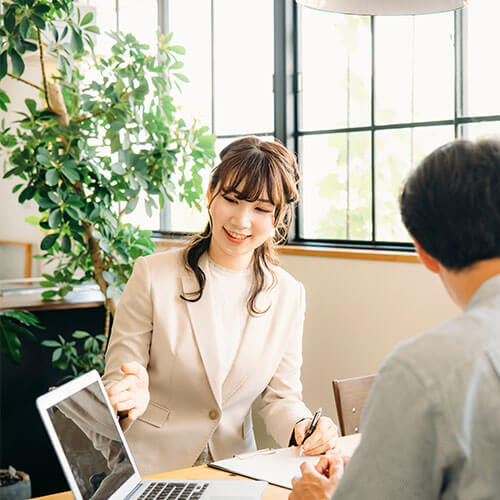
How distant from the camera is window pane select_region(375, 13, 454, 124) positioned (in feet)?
9.06

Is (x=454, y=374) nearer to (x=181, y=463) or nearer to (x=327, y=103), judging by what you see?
(x=181, y=463)

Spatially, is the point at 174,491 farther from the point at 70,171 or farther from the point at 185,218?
the point at 185,218

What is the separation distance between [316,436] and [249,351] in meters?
0.39

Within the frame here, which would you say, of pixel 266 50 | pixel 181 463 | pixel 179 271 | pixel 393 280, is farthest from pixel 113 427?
pixel 266 50

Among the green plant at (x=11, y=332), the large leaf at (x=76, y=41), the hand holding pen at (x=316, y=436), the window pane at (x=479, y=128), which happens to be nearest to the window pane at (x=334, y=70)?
the window pane at (x=479, y=128)

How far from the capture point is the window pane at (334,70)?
10.0ft

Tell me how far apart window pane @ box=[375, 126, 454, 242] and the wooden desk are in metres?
1.60

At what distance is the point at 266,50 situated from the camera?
11.9 feet

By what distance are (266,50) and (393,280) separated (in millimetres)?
1536

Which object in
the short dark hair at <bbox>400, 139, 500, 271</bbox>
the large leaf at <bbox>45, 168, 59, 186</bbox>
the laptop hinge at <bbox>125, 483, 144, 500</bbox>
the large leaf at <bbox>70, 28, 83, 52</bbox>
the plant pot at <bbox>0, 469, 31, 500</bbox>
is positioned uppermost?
the large leaf at <bbox>70, 28, 83, 52</bbox>

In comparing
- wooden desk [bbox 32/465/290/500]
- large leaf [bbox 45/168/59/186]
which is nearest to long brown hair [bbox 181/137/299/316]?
wooden desk [bbox 32/465/290/500]

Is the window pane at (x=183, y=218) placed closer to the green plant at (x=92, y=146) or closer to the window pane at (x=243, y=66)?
the window pane at (x=243, y=66)

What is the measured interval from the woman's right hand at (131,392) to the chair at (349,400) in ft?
2.01

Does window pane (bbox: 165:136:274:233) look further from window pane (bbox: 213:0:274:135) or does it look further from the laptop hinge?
the laptop hinge
